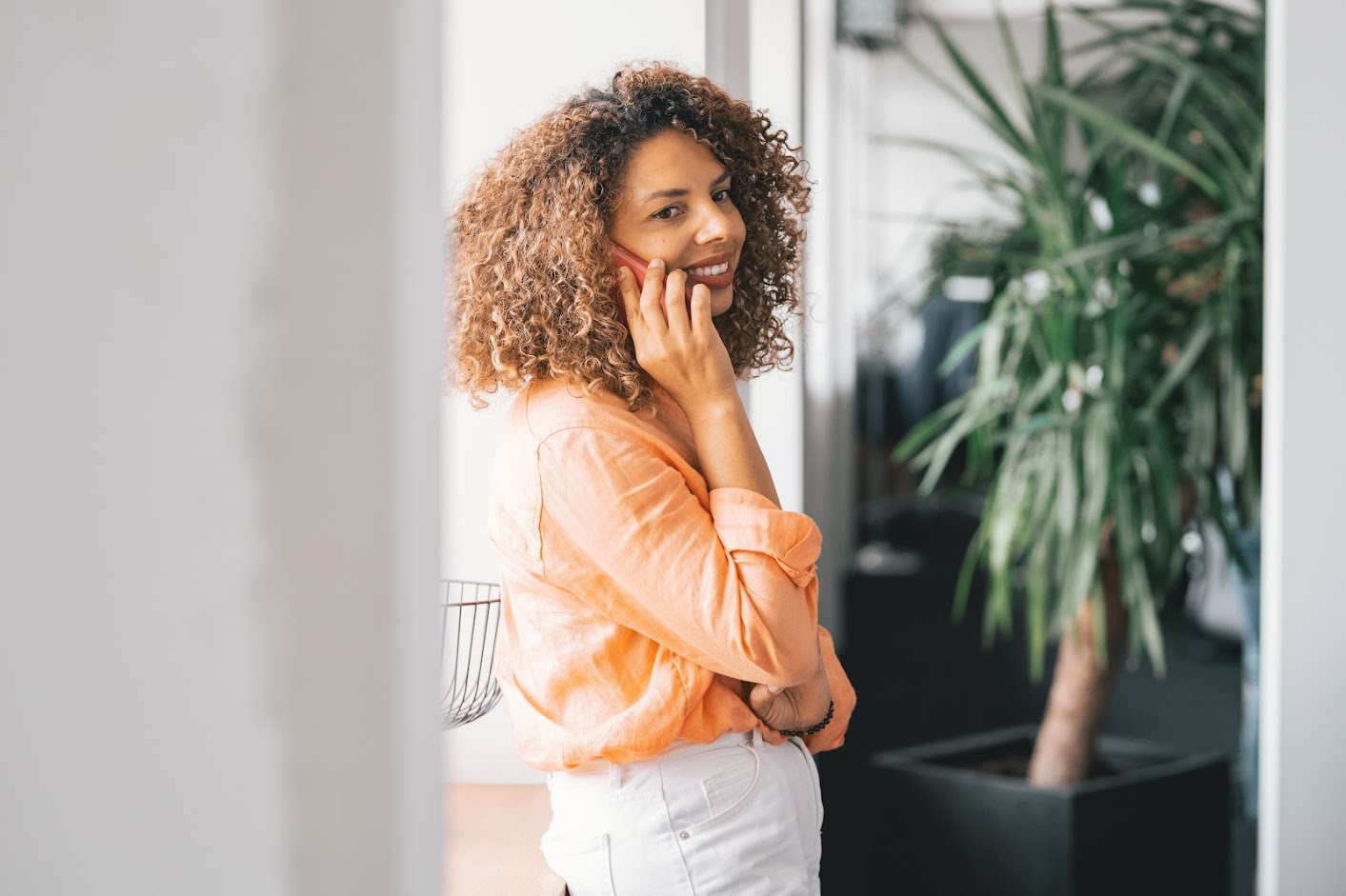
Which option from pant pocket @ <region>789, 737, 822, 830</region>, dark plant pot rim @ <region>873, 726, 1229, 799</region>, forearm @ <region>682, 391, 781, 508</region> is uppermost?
forearm @ <region>682, 391, 781, 508</region>

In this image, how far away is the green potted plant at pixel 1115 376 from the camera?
7.68ft

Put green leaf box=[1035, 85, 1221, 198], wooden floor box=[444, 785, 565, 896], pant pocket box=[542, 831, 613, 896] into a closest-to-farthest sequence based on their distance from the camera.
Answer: pant pocket box=[542, 831, 613, 896] → wooden floor box=[444, 785, 565, 896] → green leaf box=[1035, 85, 1221, 198]

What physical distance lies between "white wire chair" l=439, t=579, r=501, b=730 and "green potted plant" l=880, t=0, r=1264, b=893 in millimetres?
1163

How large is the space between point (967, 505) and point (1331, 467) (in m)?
6.48

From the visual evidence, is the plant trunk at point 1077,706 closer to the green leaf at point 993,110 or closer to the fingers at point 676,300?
the green leaf at point 993,110

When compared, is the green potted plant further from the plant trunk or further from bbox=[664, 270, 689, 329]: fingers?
bbox=[664, 270, 689, 329]: fingers

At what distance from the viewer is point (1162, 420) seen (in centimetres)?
244

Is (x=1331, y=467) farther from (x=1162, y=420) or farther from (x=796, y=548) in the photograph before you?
(x=796, y=548)

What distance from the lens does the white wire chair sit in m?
1.41

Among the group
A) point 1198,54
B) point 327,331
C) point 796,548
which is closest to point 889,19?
point 1198,54

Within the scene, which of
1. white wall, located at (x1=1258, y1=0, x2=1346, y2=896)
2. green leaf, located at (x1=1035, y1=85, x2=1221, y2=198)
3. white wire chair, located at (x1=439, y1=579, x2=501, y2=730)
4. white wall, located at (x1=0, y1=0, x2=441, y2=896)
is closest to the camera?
white wall, located at (x1=0, y1=0, x2=441, y2=896)

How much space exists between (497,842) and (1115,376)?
1517 millimetres

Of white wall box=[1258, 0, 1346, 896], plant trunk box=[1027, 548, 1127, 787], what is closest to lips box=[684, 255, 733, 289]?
white wall box=[1258, 0, 1346, 896]

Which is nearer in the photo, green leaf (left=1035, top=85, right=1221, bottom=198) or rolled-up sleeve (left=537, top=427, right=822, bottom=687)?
rolled-up sleeve (left=537, top=427, right=822, bottom=687)
